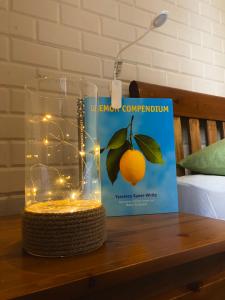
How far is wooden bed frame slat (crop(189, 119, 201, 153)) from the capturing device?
1.26m

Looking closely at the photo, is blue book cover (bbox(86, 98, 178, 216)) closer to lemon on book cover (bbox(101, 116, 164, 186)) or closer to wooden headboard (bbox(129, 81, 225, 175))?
lemon on book cover (bbox(101, 116, 164, 186))

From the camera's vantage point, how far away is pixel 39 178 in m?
0.59

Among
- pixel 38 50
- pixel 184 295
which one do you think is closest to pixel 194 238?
pixel 184 295

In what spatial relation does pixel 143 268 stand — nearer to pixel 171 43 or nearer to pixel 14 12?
pixel 14 12

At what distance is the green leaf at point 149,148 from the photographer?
0.80 m

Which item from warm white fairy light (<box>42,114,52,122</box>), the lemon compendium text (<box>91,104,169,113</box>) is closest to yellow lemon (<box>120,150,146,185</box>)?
the lemon compendium text (<box>91,104,169,113</box>)

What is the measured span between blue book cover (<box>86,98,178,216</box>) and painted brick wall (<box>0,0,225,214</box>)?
0.29 meters

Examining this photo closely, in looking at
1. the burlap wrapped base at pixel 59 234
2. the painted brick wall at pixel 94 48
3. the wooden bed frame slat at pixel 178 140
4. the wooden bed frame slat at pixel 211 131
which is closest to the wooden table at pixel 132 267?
the burlap wrapped base at pixel 59 234

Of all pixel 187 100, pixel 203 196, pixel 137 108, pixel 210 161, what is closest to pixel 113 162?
pixel 137 108

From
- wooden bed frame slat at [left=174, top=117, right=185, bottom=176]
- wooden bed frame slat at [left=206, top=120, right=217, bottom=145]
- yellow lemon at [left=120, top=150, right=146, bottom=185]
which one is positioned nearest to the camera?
yellow lemon at [left=120, top=150, right=146, bottom=185]

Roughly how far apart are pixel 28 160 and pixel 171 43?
950 mm

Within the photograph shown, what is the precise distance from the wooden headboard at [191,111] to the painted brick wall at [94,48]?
0.10 m

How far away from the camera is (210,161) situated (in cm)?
101

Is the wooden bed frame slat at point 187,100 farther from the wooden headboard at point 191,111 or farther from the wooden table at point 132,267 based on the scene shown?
the wooden table at point 132,267
